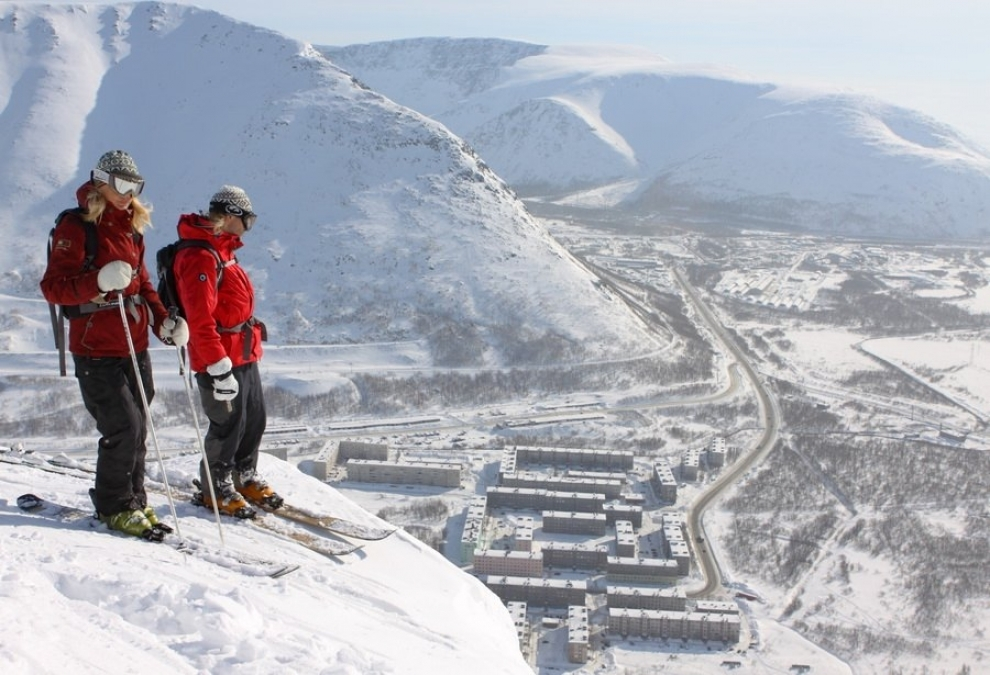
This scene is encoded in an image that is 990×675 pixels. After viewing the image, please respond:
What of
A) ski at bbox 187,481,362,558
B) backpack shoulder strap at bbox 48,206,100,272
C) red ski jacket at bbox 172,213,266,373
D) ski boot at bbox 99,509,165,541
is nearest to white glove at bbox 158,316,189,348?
red ski jacket at bbox 172,213,266,373

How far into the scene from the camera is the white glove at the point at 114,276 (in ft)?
17.2

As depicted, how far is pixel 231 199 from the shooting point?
20.4 ft

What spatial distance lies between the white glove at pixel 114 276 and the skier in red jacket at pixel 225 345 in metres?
0.60

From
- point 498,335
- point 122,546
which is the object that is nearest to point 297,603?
point 122,546

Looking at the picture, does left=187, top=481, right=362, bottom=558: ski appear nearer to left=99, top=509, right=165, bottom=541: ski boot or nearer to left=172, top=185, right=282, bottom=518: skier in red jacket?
left=172, top=185, right=282, bottom=518: skier in red jacket

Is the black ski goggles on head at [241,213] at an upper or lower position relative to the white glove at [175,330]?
upper

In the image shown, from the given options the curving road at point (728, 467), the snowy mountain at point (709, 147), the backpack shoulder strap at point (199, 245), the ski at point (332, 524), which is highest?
the snowy mountain at point (709, 147)

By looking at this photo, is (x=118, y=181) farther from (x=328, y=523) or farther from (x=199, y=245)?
(x=328, y=523)

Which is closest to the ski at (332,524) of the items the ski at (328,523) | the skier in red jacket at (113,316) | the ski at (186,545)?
the ski at (328,523)

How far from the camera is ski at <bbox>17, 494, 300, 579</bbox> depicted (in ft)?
18.2

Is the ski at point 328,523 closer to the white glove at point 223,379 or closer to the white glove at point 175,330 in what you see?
the white glove at point 223,379

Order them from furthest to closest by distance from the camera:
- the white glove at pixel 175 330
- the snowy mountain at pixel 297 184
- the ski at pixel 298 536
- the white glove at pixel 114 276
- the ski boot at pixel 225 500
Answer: the snowy mountain at pixel 297 184
the ski boot at pixel 225 500
the ski at pixel 298 536
the white glove at pixel 175 330
the white glove at pixel 114 276

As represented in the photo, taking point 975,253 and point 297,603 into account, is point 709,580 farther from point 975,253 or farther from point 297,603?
point 975,253

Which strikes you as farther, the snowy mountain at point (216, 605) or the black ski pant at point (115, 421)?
the black ski pant at point (115, 421)
